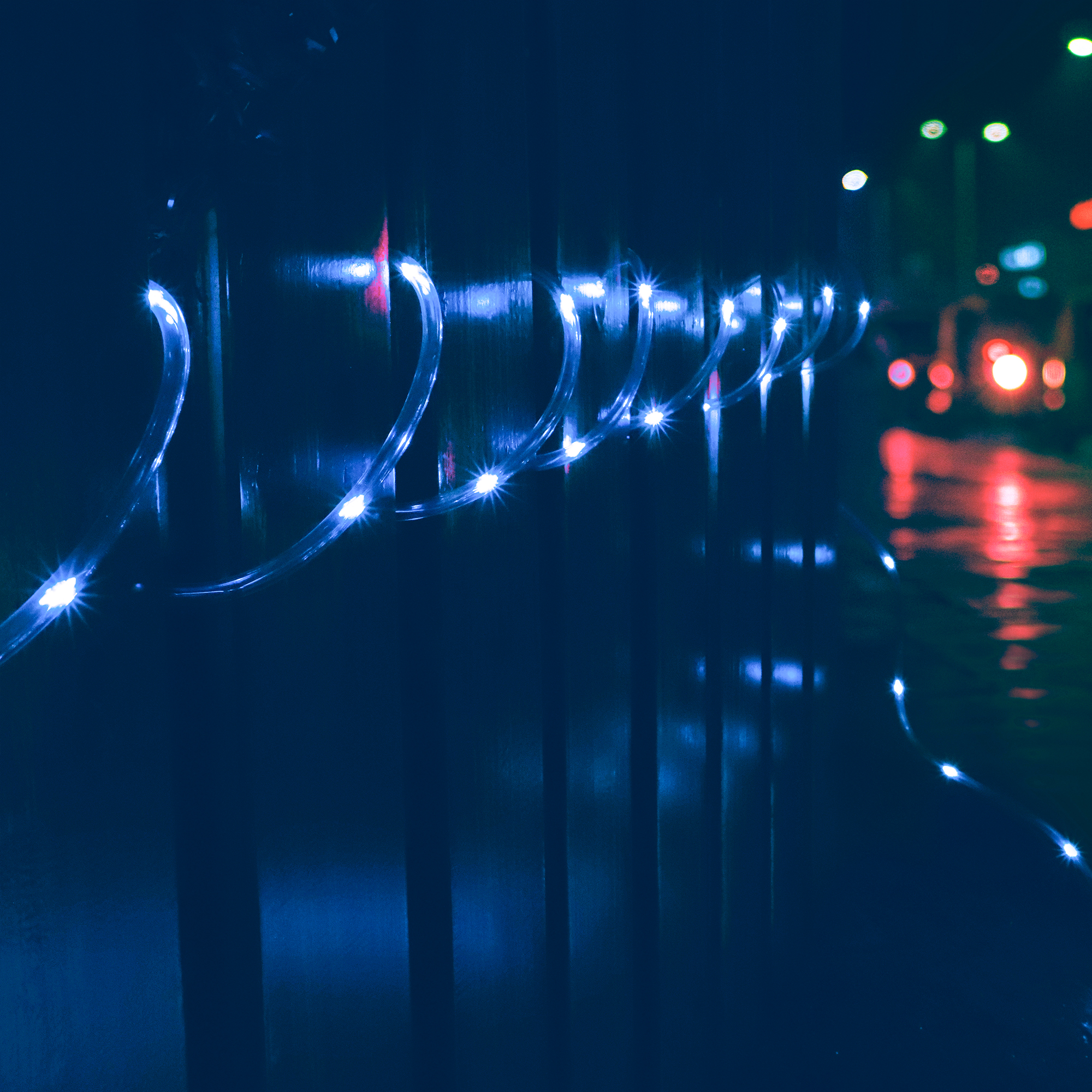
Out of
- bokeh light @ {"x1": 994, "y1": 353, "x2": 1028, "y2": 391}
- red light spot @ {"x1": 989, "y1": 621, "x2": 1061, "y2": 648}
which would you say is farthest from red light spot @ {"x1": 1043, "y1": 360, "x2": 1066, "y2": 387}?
red light spot @ {"x1": 989, "y1": 621, "x2": 1061, "y2": 648}

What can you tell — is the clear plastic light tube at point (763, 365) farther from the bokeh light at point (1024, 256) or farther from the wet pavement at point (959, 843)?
the bokeh light at point (1024, 256)

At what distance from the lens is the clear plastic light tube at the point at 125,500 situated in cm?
52

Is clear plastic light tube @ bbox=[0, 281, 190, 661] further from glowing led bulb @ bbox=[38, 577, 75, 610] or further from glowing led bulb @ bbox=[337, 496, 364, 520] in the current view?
glowing led bulb @ bbox=[337, 496, 364, 520]

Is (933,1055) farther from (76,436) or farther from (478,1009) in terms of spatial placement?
(76,436)

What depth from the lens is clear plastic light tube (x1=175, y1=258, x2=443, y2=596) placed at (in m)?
0.74

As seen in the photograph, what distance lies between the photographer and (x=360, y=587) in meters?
0.97

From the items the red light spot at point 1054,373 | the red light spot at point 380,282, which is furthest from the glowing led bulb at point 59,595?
the red light spot at point 1054,373

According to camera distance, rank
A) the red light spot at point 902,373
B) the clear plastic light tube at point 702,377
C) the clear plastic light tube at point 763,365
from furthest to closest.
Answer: the red light spot at point 902,373 < the clear plastic light tube at point 763,365 < the clear plastic light tube at point 702,377

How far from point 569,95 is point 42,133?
95 cm

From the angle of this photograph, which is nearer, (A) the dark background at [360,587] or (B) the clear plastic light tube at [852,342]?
(A) the dark background at [360,587]

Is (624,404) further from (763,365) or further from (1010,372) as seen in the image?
(1010,372)

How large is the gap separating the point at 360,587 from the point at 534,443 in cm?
29

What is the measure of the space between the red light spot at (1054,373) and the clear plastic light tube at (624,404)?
1745 cm

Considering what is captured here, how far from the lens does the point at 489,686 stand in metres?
1.27
